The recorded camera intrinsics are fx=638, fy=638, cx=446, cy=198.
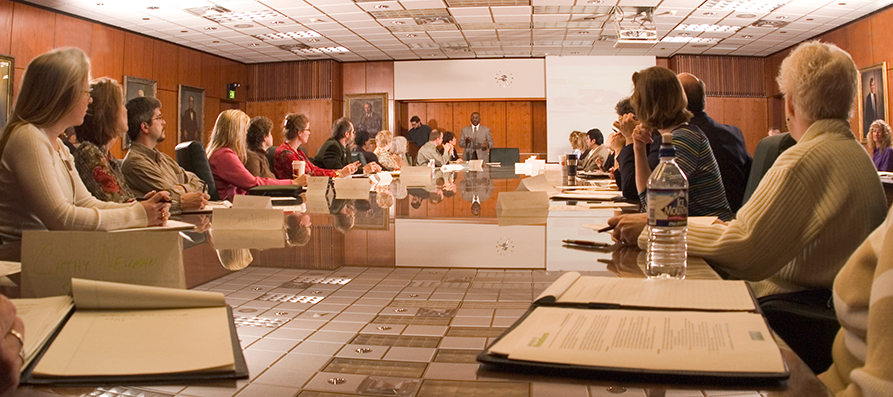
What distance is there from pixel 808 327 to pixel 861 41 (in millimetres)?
11585

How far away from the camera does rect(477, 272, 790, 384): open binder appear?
0.60 m

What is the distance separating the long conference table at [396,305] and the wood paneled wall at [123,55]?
8133mm

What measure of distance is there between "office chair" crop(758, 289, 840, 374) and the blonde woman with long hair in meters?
3.42

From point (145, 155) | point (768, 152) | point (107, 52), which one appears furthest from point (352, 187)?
point (107, 52)

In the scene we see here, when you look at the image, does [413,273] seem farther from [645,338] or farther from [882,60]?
[882,60]

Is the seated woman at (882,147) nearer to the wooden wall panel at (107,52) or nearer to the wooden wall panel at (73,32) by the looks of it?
the wooden wall panel at (73,32)

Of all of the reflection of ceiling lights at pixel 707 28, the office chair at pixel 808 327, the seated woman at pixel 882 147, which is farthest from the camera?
the reflection of ceiling lights at pixel 707 28

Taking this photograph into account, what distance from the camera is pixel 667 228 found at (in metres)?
1.19

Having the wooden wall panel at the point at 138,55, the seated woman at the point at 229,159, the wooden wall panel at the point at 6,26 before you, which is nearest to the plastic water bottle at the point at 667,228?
the seated woman at the point at 229,159

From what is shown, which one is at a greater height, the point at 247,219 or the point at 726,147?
the point at 726,147

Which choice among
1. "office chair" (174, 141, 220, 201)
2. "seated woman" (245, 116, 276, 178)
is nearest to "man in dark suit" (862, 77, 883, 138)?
"seated woman" (245, 116, 276, 178)

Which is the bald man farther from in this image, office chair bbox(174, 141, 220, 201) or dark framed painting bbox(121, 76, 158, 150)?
dark framed painting bbox(121, 76, 158, 150)

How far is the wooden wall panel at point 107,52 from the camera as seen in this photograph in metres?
10.4

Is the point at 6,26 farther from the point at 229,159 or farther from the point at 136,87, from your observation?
the point at 229,159
